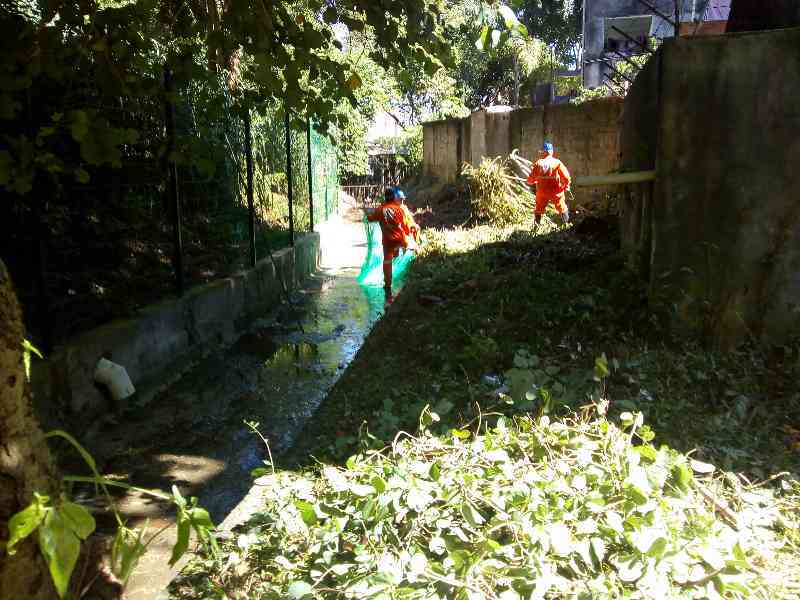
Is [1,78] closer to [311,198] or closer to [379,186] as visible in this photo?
[311,198]

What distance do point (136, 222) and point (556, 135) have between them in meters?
10.3

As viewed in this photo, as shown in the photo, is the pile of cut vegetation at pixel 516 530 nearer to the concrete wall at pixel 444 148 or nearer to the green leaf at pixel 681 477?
the green leaf at pixel 681 477

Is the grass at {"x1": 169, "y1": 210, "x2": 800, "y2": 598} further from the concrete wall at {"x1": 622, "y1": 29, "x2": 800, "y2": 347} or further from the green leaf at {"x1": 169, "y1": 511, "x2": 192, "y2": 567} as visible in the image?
the green leaf at {"x1": 169, "y1": 511, "x2": 192, "y2": 567}

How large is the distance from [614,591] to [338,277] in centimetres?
957

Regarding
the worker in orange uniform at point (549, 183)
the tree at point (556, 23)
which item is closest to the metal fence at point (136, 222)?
the worker in orange uniform at point (549, 183)

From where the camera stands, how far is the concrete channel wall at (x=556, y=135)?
1314 centimetres

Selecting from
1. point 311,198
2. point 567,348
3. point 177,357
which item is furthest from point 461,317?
point 311,198

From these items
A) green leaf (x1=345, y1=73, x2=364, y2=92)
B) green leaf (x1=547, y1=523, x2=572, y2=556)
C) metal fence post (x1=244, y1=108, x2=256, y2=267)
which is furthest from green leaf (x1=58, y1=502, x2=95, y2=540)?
metal fence post (x1=244, y1=108, x2=256, y2=267)

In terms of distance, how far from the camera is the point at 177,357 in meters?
6.26

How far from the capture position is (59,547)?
130 centimetres

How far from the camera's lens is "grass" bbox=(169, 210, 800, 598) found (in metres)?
2.20

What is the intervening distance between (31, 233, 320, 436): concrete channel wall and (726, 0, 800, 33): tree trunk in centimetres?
539

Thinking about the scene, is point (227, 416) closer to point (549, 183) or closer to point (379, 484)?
point (379, 484)

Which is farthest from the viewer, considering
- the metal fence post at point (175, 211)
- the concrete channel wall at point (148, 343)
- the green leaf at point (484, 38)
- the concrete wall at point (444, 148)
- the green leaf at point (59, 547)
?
the concrete wall at point (444, 148)
